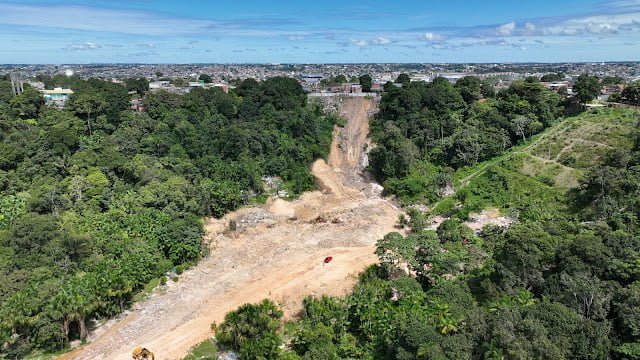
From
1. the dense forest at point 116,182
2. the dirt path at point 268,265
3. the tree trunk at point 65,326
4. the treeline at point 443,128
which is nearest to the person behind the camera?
the tree trunk at point 65,326

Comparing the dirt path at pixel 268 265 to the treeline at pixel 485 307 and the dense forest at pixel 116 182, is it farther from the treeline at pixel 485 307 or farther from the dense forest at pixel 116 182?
the treeline at pixel 485 307

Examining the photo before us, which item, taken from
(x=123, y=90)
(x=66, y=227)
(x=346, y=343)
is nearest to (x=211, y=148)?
(x=123, y=90)

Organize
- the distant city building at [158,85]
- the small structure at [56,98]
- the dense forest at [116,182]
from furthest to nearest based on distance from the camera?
the distant city building at [158,85] → the small structure at [56,98] → the dense forest at [116,182]

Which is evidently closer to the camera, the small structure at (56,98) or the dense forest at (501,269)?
the dense forest at (501,269)

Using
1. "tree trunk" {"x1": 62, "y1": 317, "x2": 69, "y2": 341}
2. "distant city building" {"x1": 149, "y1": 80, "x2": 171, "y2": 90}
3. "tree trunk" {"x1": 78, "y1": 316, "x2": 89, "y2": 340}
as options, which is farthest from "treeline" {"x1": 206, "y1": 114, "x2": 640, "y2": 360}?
"distant city building" {"x1": 149, "y1": 80, "x2": 171, "y2": 90}

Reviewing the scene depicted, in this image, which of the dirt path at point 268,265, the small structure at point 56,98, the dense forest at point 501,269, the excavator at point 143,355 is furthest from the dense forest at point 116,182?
the dense forest at point 501,269

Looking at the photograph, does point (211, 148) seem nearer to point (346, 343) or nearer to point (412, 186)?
point (412, 186)

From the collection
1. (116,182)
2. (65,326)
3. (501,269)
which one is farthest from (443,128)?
(65,326)
